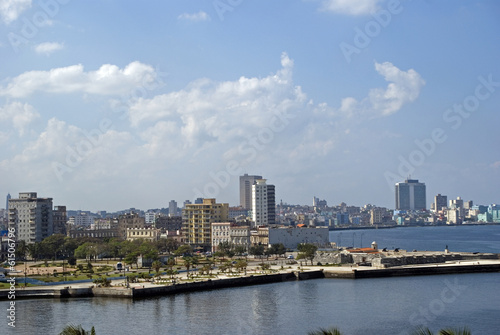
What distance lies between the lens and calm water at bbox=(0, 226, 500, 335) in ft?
90.9

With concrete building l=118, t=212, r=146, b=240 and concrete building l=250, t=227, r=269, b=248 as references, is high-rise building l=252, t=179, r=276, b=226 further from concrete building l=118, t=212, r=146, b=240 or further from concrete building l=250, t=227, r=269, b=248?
concrete building l=250, t=227, r=269, b=248

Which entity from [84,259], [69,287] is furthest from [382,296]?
[84,259]

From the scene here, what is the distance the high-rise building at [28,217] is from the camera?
7625 cm

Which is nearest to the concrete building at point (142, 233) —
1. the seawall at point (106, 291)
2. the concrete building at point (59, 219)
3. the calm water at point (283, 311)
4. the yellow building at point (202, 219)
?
the yellow building at point (202, 219)

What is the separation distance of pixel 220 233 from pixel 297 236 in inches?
377

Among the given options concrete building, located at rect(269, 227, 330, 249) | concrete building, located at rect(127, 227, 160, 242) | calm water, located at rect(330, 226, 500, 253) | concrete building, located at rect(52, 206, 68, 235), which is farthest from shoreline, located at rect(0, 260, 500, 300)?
concrete building, located at rect(52, 206, 68, 235)

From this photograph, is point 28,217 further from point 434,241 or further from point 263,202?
point 434,241

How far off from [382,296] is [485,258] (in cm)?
2324

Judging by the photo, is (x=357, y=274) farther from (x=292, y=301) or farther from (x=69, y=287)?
(x=69, y=287)

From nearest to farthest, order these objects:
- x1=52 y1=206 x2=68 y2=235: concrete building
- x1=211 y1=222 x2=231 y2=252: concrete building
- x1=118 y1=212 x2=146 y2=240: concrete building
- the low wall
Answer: the low wall < x1=211 y1=222 x2=231 y2=252: concrete building < x1=52 y1=206 x2=68 y2=235: concrete building < x1=118 y1=212 x2=146 y2=240: concrete building

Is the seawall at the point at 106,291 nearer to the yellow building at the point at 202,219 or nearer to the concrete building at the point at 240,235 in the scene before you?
the concrete building at the point at 240,235

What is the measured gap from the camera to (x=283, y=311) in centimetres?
3206

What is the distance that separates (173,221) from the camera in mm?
113312

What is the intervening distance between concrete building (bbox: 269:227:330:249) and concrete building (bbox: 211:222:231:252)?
18.4ft
